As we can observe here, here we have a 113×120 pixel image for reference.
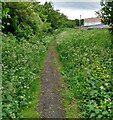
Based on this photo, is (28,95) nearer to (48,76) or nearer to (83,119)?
(83,119)

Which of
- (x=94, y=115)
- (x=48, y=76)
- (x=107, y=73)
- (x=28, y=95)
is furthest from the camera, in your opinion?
(x=48, y=76)

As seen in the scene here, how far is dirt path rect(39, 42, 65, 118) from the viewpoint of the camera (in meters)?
9.12

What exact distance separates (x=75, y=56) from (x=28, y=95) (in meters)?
6.18

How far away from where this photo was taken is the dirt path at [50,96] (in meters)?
9.12

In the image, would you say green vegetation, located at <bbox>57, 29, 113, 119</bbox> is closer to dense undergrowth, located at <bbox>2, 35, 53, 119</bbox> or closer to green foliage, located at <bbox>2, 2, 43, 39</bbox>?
dense undergrowth, located at <bbox>2, 35, 53, 119</bbox>

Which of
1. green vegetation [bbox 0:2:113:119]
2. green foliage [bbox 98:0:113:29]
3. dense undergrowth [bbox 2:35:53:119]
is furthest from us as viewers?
green foliage [bbox 98:0:113:29]

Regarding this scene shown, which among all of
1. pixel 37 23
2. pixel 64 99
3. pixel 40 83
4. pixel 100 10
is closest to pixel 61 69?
pixel 40 83

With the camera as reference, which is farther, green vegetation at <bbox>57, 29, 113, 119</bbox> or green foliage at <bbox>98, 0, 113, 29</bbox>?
green foliage at <bbox>98, 0, 113, 29</bbox>

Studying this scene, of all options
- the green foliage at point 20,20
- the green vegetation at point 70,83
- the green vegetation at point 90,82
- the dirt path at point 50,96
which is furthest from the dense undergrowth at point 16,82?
the green foliage at point 20,20

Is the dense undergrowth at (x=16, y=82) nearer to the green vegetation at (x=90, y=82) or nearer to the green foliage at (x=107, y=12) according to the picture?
the green vegetation at (x=90, y=82)

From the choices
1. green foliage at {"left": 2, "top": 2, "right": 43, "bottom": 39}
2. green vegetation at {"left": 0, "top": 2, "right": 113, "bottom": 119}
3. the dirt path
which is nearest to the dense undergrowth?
green vegetation at {"left": 0, "top": 2, "right": 113, "bottom": 119}

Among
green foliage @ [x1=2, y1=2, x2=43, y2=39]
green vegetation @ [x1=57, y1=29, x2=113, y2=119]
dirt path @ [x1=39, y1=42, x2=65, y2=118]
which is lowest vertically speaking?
dirt path @ [x1=39, y1=42, x2=65, y2=118]

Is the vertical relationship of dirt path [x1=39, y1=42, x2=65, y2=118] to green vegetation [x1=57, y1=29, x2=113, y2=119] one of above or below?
below

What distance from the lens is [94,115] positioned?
8398 millimetres
